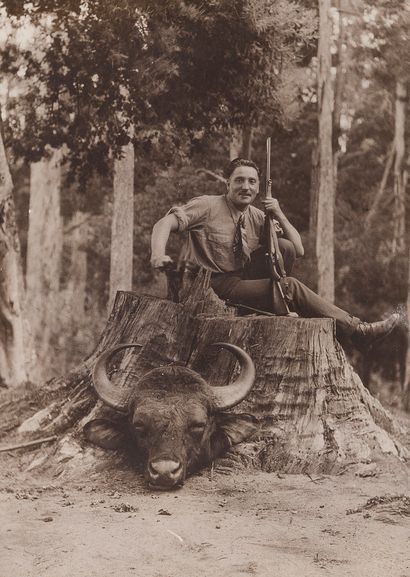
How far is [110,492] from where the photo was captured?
5496mm

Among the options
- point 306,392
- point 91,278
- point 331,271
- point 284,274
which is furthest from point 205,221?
A: point 91,278

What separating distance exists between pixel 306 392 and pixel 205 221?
68.2 inches

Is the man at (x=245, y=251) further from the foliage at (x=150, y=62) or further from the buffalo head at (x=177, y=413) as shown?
the foliage at (x=150, y=62)

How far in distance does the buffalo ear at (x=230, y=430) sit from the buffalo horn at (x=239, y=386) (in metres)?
0.15

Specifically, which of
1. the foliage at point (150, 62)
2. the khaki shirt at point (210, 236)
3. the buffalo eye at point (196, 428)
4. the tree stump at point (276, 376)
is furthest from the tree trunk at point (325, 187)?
the buffalo eye at point (196, 428)

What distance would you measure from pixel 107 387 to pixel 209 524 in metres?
1.57

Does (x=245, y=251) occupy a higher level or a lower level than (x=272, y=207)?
lower

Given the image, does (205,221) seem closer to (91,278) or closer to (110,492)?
(110,492)

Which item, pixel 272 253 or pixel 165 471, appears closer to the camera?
pixel 165 471

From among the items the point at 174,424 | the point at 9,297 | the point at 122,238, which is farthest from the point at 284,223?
the point at 122,238

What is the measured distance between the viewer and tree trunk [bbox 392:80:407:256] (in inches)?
857

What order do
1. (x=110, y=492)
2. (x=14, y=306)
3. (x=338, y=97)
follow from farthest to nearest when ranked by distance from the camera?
(x=338, y=97), (x=14, y=306), (x=110, y=492)

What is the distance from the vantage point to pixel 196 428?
571cm

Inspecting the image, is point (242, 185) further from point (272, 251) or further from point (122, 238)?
point (122, 238)
